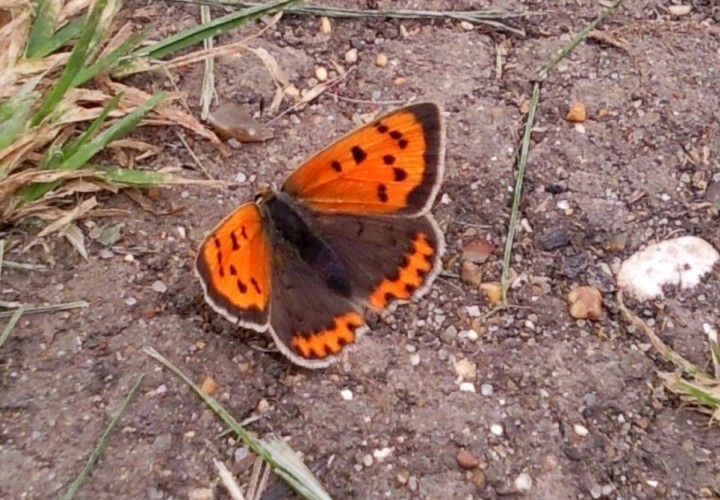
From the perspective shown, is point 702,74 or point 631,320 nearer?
point 631,320

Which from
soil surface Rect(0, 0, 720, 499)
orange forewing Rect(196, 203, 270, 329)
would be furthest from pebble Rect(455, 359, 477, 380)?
orange forewing Rect(196, 203, 270, 329)

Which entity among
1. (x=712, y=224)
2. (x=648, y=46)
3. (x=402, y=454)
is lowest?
(x=402, y=454)

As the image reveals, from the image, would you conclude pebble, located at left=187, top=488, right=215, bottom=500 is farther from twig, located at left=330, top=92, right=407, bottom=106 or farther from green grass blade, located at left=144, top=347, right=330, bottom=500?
twig, located at left=330, top=92, right=407, bottom=106

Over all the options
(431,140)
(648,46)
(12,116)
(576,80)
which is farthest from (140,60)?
(648,46)

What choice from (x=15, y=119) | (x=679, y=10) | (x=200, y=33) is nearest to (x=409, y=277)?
(x=200, y=33)

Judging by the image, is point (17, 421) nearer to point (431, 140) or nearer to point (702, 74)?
point (431, 140)

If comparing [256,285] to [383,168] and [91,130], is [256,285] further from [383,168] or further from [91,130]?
[91,130]

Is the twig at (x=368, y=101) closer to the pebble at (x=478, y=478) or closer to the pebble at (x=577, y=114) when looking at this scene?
the pebble at (x=577, y=114)

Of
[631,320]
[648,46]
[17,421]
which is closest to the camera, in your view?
[17,421]
